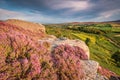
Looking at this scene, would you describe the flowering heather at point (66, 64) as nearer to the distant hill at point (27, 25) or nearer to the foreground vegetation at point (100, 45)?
the distant hill at point (27, 25)

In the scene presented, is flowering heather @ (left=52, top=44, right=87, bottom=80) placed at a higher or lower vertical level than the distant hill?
lower

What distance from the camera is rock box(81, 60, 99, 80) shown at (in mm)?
16561

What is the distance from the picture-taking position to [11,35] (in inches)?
627

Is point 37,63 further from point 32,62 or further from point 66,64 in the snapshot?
point 66,64

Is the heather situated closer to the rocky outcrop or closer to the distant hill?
the rocky outcrop

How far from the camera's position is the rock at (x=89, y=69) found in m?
16.6

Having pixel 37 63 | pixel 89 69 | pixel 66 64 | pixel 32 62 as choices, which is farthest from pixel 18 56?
pixel 89 69

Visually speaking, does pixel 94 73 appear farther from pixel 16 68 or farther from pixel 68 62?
pixel 16 68

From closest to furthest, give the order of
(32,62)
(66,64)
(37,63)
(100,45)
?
(32,62), (37,63), (66,64), (100,45)

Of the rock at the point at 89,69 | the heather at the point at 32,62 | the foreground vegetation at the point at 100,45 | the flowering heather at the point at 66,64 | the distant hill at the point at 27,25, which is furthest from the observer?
the foreground vegetation at the point at 100,45

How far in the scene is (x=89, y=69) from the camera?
17.2 metres

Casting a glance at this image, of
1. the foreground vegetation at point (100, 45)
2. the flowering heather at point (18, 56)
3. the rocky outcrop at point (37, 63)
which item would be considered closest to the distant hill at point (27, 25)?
the rocky outcrop at point (37, 63)

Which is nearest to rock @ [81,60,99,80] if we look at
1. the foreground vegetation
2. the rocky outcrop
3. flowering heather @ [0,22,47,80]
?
the rocky outcrop

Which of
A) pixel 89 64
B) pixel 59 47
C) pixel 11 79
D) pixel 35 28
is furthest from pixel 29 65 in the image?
pixel 35 28
